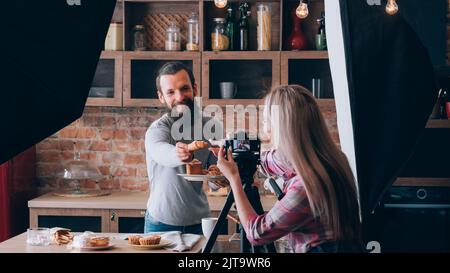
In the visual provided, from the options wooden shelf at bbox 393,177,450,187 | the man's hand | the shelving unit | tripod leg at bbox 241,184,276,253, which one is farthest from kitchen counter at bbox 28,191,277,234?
tripod leg at bbox 241,184,276,253

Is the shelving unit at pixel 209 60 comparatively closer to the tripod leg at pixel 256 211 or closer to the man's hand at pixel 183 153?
the man's hand at pixel 183 153

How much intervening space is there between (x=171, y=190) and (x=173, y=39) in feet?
4.00

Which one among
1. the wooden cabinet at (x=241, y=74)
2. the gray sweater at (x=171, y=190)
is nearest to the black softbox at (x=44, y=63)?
the gray sweater at (x=171, y=190)

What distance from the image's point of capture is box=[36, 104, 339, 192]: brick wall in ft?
12.5

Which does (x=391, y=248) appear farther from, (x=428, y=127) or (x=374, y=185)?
(x=374, y=185)

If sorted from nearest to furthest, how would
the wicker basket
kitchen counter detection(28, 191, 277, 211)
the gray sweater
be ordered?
the gray sweater
kitchen counter detection(28, 191, 277, 211)
the wicker basket

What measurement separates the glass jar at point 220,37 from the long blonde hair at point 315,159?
174 centimetres

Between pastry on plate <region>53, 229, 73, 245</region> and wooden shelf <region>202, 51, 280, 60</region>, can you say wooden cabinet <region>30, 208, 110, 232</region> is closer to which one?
wooden shelf <region>202, 51, 280, 60</region>

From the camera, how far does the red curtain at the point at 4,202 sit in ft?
11.0

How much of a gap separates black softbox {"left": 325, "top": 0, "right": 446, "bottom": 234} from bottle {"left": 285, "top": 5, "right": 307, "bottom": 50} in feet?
5.71

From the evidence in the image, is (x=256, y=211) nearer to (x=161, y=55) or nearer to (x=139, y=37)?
(x=161, y=55)

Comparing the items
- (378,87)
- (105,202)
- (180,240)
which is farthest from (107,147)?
(378,87)

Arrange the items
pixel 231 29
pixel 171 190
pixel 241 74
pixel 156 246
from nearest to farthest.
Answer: pixel 156 246, pixel 171 190, pixel 231 29, pixel 241 74

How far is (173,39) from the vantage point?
353cm
